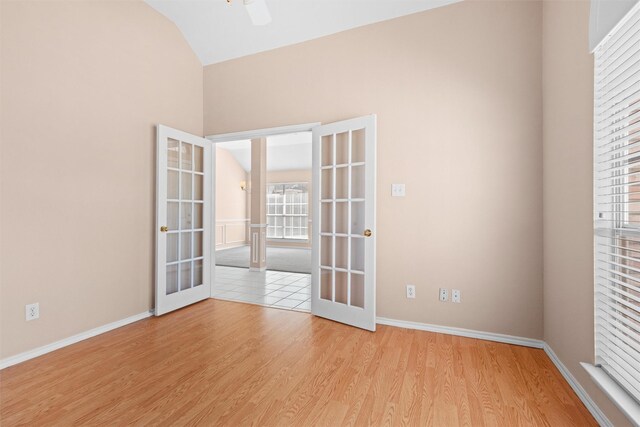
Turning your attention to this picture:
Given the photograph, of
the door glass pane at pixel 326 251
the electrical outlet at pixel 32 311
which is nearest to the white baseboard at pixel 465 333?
the door glass pane at pixel 326 251

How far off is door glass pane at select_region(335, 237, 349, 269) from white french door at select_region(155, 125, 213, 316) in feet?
5.77

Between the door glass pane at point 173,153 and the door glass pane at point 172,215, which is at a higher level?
the door glass pane at point 173,153

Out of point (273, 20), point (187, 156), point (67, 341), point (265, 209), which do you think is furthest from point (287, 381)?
point (265, 209)

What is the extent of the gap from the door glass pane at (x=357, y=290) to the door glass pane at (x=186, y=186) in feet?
7.07

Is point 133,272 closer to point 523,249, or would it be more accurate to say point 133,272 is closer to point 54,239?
point 54,239

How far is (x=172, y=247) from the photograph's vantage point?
3.42 metres

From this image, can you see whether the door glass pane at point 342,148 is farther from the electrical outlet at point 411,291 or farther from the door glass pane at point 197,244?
the door glass pane at point 197,244

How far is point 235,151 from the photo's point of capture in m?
9.16

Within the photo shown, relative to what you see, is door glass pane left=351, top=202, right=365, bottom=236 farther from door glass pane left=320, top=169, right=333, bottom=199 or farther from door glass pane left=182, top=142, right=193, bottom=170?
door glass pane left=182, top=142, right=193, bottom=170

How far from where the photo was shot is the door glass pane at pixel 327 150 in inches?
125

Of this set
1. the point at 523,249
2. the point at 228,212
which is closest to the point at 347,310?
the point at 523,249

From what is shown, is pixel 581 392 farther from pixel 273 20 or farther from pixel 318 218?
pixel 273 20

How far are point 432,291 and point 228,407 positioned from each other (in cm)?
197

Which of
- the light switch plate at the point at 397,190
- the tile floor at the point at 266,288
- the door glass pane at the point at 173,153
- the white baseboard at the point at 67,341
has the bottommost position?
the tile floor at the point at 266,288
